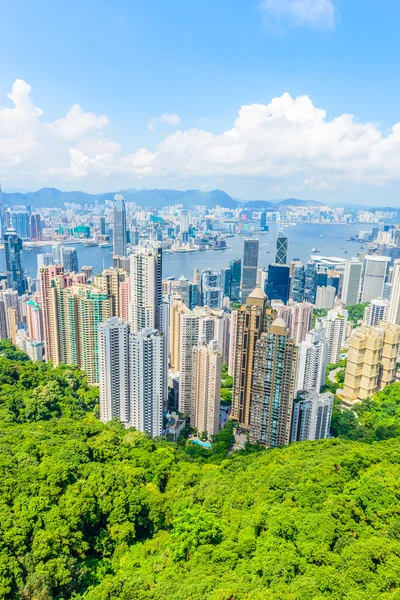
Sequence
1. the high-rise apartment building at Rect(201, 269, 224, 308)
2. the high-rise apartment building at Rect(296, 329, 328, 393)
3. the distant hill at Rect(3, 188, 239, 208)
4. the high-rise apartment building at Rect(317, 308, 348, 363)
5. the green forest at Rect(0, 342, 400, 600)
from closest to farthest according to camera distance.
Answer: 1. the green forest at Rect(0, 342, 400, 600)
2. the high-rise apartment building at Rect(296, 329, 328, 393)
3. the high-rise apartment building at Rect(317, 308, 348, 363)
4. the high-rise apartment building at Rect(201, 269, 224, 308)
5. the distant hill at Rect(3, 188, 239, 208)

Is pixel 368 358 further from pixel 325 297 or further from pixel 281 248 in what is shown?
pixel 281 248

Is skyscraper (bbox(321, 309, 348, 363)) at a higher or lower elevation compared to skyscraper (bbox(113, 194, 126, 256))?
lower

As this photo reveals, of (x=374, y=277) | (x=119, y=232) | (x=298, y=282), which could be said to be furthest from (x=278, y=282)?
(x=119, y=232)

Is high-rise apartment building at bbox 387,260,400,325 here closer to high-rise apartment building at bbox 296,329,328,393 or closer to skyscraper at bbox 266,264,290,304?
skyscraper at bbox 266,264,290,304

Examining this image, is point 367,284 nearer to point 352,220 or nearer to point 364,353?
point 364,353

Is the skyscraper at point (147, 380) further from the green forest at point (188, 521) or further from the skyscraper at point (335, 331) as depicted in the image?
the skyscraper at point (335, 331)

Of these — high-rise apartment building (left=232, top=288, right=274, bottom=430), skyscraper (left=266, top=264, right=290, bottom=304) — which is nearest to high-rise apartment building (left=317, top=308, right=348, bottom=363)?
high-rise apartment building (left=232, top=288, right=274, bottom=430)

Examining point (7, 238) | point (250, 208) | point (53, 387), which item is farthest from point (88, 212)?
point (53, 387)
